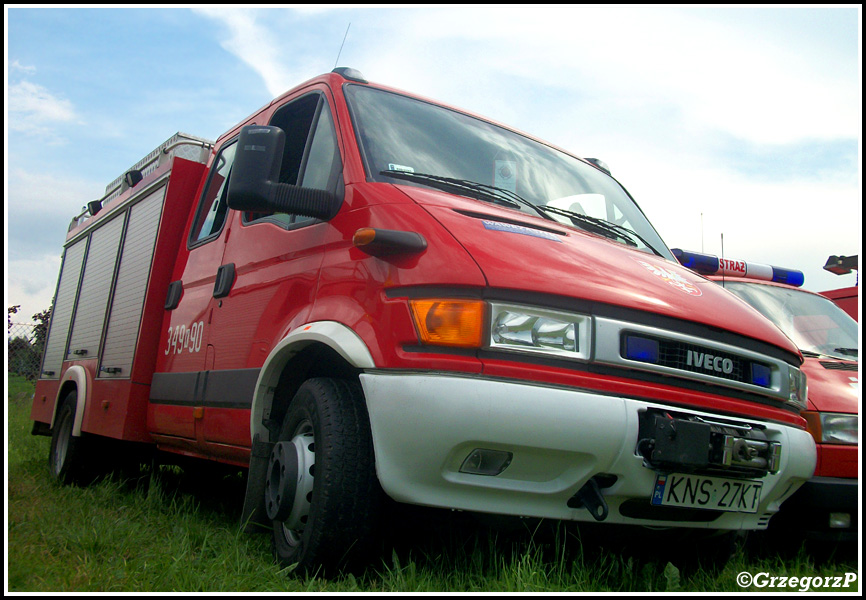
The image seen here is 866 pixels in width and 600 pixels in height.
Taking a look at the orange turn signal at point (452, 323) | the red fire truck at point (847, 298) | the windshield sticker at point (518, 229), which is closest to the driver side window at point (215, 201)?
the windshield sticker at point (518, 229)

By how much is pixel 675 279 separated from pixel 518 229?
2.49 feet

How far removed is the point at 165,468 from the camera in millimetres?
7082

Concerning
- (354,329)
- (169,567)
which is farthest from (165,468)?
(354,329)

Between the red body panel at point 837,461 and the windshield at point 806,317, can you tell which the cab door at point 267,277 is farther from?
the windshield at point 806,317

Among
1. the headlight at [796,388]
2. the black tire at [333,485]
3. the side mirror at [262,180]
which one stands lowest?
the black tire at [333,485]

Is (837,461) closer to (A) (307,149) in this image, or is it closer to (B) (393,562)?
(B) (393,562)

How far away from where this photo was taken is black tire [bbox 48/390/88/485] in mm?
5668

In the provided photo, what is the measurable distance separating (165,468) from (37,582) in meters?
4.66

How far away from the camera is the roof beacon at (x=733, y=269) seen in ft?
19.0

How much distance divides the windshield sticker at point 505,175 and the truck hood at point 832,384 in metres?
1.98

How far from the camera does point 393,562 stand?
278 centimetres

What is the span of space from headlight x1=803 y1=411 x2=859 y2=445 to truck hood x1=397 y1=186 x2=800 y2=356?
3.11ft
